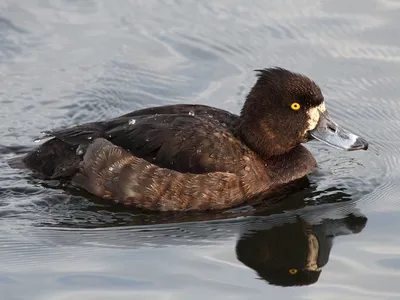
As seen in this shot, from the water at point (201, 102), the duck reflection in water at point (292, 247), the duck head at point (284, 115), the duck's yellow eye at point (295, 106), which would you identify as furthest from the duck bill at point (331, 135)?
the duck reflection in water at point (292, 247)

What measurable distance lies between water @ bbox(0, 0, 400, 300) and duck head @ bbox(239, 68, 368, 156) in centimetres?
50

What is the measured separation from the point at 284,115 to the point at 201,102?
6.61 feet

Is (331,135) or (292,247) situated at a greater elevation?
(331,135)

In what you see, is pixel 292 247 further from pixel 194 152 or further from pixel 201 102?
pixel 201 102

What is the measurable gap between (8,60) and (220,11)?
2.78 m

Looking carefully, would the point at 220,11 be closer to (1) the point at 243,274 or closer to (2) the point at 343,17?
(2) the point at 343,17

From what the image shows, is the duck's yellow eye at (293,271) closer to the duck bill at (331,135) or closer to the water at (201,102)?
the water at (201,102)

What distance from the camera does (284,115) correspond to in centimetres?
941

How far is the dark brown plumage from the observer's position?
29.8 ft

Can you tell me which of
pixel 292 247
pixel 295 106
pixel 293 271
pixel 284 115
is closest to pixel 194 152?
pixel 284 115

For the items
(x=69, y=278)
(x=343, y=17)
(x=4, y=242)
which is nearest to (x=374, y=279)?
(x=69, y=278)

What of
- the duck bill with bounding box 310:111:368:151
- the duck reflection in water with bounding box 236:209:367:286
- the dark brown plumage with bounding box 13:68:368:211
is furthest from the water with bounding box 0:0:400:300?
the duck bill with bounding box 310:111:368:151

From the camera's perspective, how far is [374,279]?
7.79 meters

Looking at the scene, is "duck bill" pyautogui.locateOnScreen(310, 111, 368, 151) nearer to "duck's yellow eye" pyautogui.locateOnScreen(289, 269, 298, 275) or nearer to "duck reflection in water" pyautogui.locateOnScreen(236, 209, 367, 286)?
"duck reflection in water" pyautogui.locateOnScreen(236, 209, 367, 286)
